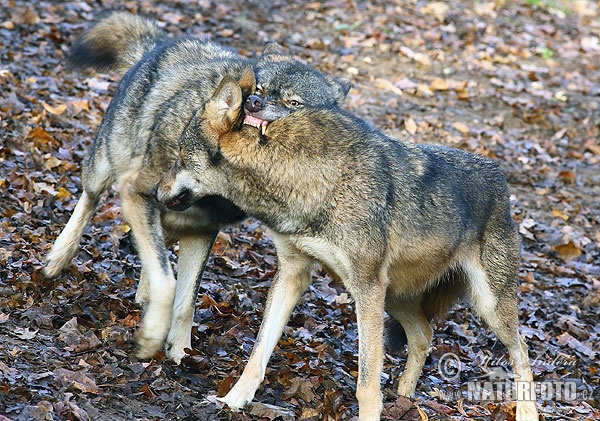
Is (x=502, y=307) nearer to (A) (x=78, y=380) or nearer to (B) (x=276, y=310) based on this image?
(B) (x=276, y=310)

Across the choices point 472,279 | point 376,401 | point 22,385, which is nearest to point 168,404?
point 22,385

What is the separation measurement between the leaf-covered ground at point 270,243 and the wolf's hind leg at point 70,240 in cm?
13

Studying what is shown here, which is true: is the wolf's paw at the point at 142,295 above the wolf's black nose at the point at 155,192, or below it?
below

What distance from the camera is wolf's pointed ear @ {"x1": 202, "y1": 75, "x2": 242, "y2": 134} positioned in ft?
16.2

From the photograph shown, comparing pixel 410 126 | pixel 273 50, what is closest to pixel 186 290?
pixel 273 50

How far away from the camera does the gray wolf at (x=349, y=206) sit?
197 inches

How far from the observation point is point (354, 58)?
1404 centimetres

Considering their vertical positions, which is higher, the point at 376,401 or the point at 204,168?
the point at 204,168

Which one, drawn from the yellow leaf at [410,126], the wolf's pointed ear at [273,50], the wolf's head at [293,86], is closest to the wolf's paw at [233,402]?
the wolf's head at [293,86]

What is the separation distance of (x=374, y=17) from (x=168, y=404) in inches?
501

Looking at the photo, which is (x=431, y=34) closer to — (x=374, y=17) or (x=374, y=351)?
(x=374, y=17)

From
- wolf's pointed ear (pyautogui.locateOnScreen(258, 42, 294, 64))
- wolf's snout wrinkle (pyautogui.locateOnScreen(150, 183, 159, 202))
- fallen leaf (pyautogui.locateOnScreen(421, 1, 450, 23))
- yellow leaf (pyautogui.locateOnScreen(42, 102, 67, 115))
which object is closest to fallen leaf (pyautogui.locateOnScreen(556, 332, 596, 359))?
wolf's pointed ear (pyautogui.locateOnScreen(258, 42, 294, 64))

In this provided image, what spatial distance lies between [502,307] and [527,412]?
78 cm

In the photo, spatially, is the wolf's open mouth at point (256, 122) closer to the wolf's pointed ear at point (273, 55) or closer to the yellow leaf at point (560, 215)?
the wolf's pointed ear at point (273, 55)
